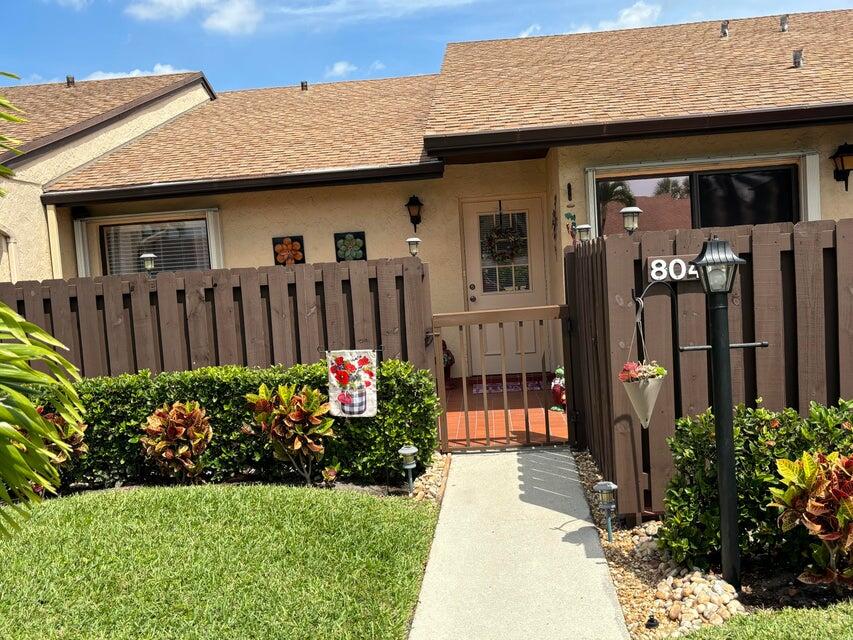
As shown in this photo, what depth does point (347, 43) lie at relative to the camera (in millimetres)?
17703

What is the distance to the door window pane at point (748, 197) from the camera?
26.3 ft

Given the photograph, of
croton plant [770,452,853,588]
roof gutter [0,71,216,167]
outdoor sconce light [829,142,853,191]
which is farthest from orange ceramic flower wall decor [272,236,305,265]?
croton plant [770,452,853,588]

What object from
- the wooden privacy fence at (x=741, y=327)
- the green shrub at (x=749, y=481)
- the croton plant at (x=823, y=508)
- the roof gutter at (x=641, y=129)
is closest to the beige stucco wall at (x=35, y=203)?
the roof gutter at (x=641, y=129)

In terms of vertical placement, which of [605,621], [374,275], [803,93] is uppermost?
[803,93]

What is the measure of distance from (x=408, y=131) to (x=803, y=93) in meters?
5.22

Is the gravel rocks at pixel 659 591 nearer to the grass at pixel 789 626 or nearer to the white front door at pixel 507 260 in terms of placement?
the grass at pixel 789 626

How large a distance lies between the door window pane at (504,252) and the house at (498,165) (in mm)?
20

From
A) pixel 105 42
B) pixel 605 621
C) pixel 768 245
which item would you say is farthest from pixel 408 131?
pixel 105 42

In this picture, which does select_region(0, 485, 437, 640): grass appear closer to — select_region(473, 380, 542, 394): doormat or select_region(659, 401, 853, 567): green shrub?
select_region(659, 401, 853, 567): green shrub

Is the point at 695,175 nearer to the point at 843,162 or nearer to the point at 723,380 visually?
the point at 843,162

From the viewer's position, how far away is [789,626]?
314cm

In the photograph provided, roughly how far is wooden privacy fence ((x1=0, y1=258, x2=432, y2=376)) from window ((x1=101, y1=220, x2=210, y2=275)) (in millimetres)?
3580

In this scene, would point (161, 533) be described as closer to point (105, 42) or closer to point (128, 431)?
point (128, 431)

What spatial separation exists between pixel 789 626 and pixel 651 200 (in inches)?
228
